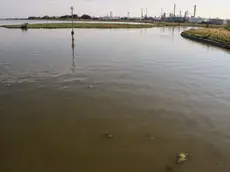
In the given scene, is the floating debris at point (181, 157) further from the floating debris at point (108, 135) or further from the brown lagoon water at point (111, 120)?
the floating debris at point (108, 135)

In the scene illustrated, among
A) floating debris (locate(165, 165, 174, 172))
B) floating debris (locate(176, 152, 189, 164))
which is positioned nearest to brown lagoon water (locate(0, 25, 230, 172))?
floating debris (locate(165, 165, 174, 172))

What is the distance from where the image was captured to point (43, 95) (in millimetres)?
11641

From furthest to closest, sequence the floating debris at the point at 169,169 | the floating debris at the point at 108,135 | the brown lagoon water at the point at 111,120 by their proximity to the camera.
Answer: the floating debris at the point at 108,135
the brown lagoon water at the point at 111,120
the floating debris at the point at 169,169

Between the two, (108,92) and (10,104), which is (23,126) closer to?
(10,104)

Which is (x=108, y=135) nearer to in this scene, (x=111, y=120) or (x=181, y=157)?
(x=111, y=120)

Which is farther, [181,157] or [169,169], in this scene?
[181,157]

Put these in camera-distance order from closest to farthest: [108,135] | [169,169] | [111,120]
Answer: [169,169] < [108,135] < [111,120]

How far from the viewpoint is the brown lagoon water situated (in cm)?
677

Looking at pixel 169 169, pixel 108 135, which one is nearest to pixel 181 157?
pixel 169 169

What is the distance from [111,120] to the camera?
361 inches

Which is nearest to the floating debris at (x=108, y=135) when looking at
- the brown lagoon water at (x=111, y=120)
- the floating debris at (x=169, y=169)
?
the brown lagoon water at (x=111, y=120)

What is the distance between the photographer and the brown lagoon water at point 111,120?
677 cm

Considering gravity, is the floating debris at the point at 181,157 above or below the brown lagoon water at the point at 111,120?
below

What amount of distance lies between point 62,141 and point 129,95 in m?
5.01
